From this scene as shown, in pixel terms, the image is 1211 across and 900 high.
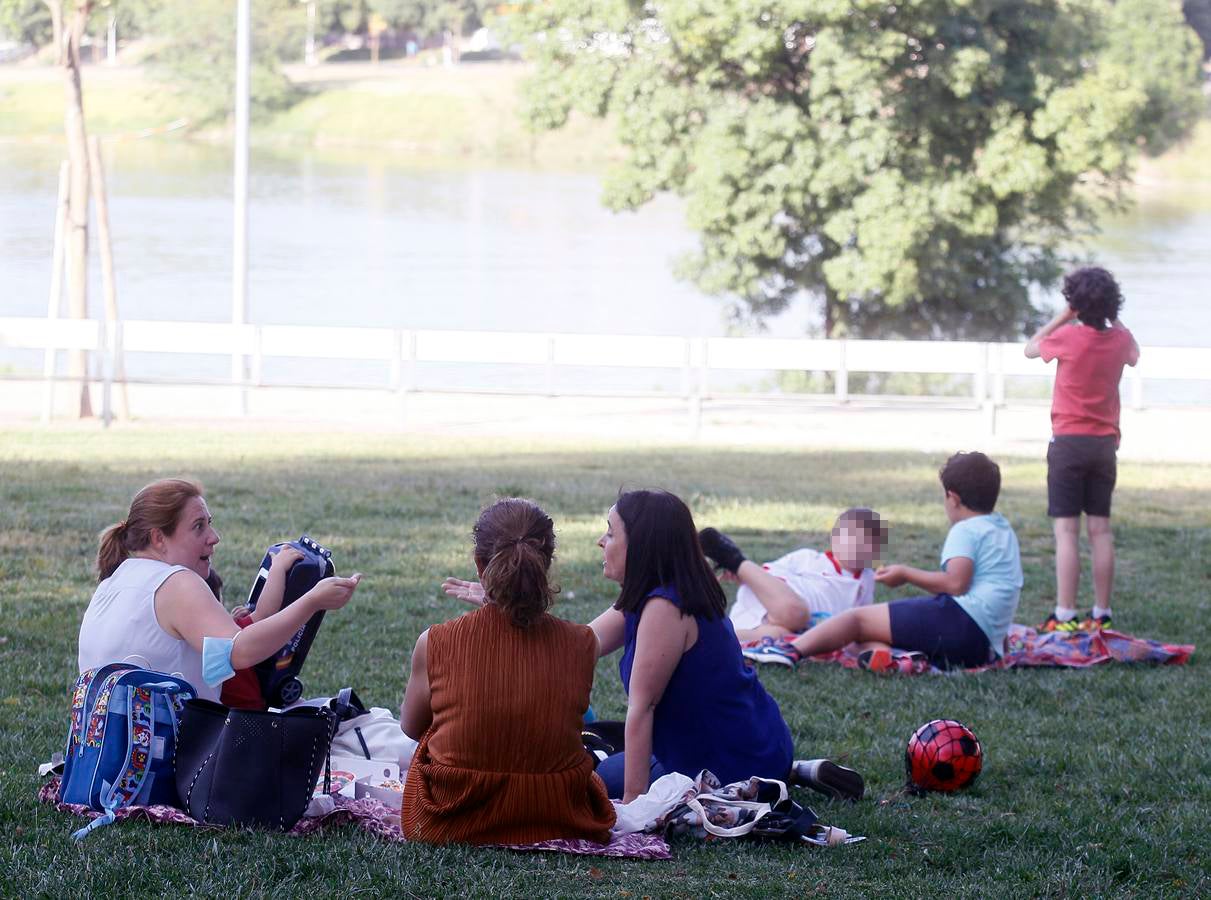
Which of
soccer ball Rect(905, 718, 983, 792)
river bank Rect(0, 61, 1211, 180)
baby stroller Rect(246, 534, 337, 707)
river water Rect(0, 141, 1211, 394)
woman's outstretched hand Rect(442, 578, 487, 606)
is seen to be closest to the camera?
woman's outstretched hand Rect(442, 578, 487, 606)

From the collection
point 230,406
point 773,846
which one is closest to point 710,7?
point 230,406

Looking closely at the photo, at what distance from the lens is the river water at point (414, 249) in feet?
117

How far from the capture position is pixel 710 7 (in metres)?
21.4

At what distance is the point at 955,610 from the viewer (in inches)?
260

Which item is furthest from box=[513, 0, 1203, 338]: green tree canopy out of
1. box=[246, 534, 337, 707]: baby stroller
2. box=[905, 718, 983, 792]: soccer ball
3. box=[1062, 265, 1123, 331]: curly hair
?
box=[246, 534, 337, 707]: baby stroller

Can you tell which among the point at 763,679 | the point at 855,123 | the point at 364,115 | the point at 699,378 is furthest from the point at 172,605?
the point at 364,115

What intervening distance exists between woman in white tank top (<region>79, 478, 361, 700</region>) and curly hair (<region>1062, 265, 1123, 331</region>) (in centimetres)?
441

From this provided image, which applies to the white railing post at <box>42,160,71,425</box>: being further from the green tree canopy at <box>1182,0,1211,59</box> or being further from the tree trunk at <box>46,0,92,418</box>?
the green tree canopy at <box>1182,0,1211,59</box>

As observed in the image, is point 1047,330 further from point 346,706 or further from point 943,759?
point 346,706

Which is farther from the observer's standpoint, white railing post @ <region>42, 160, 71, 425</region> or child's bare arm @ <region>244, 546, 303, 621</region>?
white railing post @ <region>42, 160, 71, 425</region>

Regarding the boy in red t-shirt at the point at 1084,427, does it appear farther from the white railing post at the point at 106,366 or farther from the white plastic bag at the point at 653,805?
the white railing post at the point at 106,366

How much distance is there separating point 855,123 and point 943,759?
59.1 feet

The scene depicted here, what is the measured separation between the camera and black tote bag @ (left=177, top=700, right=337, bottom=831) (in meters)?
3.96

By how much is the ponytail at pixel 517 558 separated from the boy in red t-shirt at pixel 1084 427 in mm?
4093
